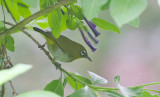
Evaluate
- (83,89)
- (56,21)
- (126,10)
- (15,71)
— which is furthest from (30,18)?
(15,71)

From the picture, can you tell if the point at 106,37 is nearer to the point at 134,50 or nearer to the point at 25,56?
the point at 134,50

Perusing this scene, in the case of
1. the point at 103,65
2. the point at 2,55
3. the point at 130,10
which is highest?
the point at 103,65

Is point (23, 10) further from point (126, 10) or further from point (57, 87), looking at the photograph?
point (126, 10)

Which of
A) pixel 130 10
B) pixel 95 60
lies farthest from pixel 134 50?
pixel 130 10

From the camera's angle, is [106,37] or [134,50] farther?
[134,50]

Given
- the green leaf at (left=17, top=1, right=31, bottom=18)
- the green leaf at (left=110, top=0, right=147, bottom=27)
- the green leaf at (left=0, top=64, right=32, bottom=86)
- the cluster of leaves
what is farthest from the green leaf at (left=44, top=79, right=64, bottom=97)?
the green leaf at (left=0, top=64, right=32, bottom=86)

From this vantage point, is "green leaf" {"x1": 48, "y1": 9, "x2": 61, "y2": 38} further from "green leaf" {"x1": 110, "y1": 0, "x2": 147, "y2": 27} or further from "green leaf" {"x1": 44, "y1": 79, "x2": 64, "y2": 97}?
"green leaf" {"x1": 110, "y1": 0, "x2": 147, "y2": 27}

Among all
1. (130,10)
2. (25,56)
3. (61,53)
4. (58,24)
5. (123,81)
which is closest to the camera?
(130,10)
